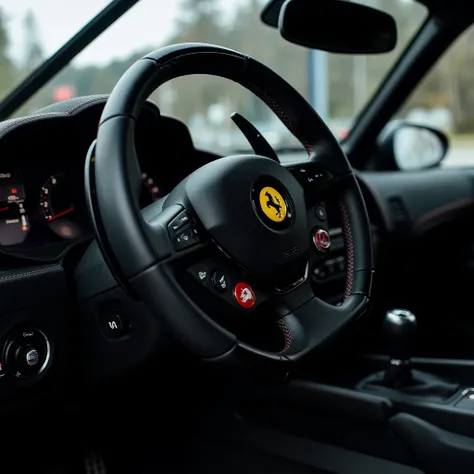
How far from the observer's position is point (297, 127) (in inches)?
54.7

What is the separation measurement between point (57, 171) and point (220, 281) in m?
0.56

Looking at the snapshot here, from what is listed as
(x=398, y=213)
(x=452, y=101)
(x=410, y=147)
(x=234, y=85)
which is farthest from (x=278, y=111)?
(x=452, y=101)

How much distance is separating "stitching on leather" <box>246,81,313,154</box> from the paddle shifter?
54 centimetres

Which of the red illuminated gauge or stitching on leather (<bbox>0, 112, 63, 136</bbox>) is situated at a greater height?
stitching on leather (<bbox>0, 112, 63, 136</bbox>)

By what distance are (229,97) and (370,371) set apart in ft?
2.57

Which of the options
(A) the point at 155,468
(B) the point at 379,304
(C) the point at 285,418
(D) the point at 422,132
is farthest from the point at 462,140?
(A) the point at 155,468

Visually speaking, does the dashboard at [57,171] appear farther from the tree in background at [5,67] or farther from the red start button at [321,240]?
the red start button at [321,240]

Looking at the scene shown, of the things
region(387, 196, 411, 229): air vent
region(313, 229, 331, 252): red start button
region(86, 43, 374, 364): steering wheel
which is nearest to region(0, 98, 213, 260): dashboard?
region(86, 43, 374, 364): steering wheel

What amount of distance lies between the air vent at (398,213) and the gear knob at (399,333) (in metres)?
0.49

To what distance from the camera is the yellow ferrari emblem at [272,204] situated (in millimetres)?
1179

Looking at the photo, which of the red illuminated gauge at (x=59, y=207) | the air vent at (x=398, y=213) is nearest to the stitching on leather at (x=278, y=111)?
the red illuminated gauge at (x=59, y=207)

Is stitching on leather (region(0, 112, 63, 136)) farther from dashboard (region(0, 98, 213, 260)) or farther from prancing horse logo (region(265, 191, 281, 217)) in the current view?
prancing horse logo (region(265, 191, 281, 217))

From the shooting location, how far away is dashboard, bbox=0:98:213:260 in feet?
4.54

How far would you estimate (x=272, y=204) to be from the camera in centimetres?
120
